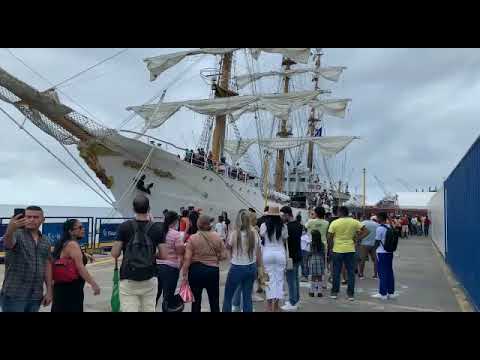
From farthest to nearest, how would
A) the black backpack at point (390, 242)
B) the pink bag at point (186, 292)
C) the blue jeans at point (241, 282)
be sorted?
the black backpack at point (390, 242) < the blue jeans at point (241, 282) < the pink bag at point (186, 292)

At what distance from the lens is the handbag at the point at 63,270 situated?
4340 millimetres

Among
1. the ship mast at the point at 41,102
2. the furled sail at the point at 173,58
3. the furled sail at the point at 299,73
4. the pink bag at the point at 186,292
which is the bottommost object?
the pink bag at the point at 186,292

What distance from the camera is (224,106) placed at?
28.3 metres

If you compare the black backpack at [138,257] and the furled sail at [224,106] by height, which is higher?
the furled sail at [224,106]

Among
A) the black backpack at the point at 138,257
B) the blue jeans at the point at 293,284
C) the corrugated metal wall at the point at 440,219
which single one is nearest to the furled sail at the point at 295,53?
the corrugated metal wall at the point at 440,219

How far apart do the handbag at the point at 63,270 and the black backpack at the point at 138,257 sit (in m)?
0.46

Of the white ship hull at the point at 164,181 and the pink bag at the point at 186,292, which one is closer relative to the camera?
the pink bag at the point at 186,292

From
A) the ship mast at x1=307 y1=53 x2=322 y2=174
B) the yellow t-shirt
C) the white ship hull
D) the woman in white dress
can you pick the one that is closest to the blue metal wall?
the yellow t-shirt

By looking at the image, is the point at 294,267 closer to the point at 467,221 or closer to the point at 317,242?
the point at 317,242

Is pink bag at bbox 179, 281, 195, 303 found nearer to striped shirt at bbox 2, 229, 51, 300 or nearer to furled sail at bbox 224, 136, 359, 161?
striped shirt at bbox 2, 229, 51, 300

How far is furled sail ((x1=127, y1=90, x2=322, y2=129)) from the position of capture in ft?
92.9

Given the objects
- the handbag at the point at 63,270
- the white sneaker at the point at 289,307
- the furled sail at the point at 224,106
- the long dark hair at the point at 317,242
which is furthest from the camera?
the furled sail at the point at 224,106

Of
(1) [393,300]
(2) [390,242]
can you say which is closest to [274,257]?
(2) [390,242]

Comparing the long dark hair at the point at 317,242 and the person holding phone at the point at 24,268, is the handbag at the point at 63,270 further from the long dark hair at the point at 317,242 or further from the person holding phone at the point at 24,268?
the long dark hair at the point at 317,242
